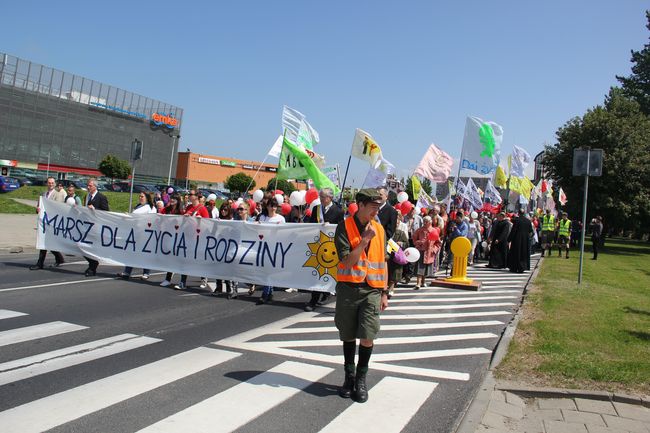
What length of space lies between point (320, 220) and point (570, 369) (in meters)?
5.44

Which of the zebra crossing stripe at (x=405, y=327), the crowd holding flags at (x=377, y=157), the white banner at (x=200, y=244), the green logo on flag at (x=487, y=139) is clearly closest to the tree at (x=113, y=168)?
the crowd holding flags at (x=377, y=157)

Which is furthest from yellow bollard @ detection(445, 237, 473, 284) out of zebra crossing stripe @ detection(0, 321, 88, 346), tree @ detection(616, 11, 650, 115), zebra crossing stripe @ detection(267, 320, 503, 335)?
tree @ detection(616, 11, 650, 115)

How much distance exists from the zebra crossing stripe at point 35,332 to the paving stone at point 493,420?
4.97 meters

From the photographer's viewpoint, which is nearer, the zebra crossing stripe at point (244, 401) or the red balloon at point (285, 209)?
the zebra crossing stripe at point (244, 401)

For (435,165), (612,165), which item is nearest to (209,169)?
(612,165)

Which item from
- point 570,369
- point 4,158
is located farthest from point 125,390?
point 4,158

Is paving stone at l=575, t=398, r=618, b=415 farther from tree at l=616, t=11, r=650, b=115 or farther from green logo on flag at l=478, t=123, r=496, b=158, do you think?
tree at l=616, t=11, r=650, b=115

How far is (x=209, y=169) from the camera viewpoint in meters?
113

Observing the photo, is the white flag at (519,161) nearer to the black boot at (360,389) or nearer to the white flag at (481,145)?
the white flag at (481,145)

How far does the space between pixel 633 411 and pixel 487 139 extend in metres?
11.2

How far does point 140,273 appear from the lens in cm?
1213

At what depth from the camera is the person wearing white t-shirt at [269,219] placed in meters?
9.55

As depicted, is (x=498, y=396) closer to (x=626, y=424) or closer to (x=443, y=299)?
(x=626, y=424)

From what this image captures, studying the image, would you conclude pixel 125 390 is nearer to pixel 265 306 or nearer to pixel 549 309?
pixel 265 306
